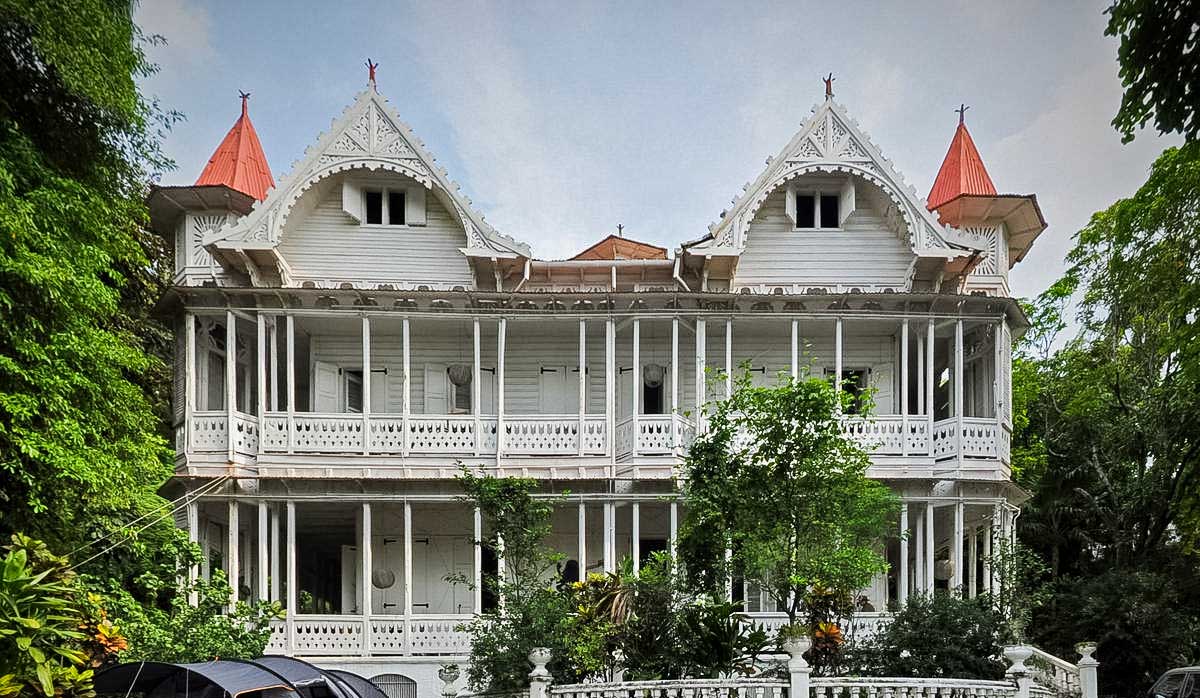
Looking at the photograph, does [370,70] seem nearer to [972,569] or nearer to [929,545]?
[929,545]

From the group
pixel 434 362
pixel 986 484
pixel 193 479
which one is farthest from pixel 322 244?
pixel 986 484

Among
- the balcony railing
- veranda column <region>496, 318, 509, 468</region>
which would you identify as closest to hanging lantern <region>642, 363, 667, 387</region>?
the balcony railing

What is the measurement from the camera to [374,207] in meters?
21.1

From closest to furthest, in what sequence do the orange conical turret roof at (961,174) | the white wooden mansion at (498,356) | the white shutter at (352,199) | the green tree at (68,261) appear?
the green tree at (68,261)
the white wooden mansion at (498,356)
the white shutter at (352,199)
the orange conical turret roof at (961,174)

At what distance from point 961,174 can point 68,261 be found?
18.5 metres

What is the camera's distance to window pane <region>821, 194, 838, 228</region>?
21141 millimetres

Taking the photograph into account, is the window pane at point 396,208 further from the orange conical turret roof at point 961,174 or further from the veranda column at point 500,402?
the orange conical turret roof at point 961,174

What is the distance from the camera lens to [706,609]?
572 inches

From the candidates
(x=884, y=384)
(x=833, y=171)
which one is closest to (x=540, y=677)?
(x=884, y=384)

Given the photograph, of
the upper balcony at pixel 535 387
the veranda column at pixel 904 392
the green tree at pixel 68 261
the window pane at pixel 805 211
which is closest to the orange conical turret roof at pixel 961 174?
the window pane at pixel 805 211

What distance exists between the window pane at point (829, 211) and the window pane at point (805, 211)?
0.73 feet

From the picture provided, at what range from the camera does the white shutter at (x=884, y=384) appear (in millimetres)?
21141

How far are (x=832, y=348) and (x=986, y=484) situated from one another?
4.15 meters

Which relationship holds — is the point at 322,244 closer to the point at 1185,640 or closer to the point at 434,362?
the point at 434,362
